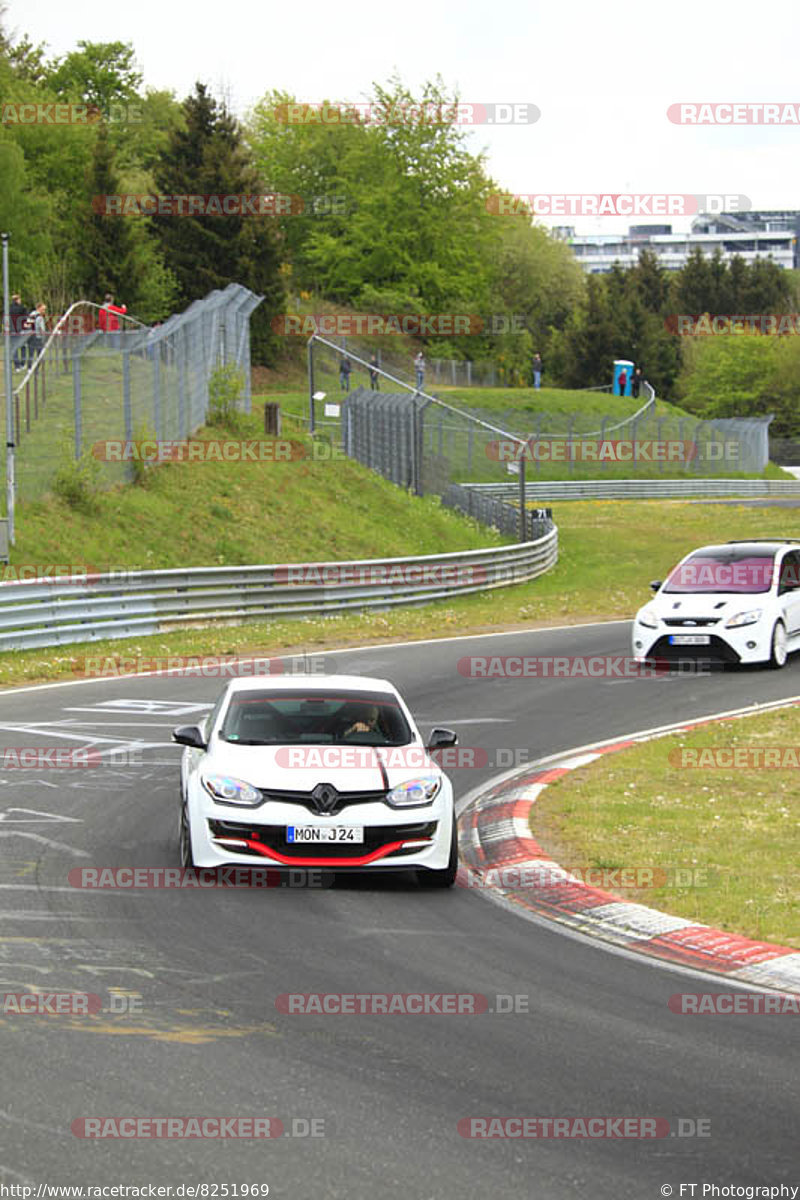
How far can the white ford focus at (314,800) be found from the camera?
995 centimetres

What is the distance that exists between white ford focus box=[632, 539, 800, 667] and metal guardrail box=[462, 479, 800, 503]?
3683 centimetres

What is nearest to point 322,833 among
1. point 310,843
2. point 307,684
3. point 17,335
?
point 310,843

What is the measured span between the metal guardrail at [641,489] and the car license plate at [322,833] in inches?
1960

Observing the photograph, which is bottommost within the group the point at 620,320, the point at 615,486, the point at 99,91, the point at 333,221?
the point at 615,486

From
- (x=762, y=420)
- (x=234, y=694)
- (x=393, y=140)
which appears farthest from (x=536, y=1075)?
(x=393, y=140)

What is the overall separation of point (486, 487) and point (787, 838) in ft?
163

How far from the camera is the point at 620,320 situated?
321 ft

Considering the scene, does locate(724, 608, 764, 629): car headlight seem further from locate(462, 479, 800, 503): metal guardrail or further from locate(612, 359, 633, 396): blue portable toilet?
locate(612, 359, 633, 396): blue portable toilet

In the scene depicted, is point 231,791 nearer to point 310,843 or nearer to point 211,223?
point 310,843

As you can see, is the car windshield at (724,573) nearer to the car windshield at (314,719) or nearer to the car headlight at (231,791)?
the car windshield at (314,719)

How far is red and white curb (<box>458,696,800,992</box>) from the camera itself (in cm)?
845

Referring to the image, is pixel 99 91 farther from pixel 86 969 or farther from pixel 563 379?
pixel 86 969

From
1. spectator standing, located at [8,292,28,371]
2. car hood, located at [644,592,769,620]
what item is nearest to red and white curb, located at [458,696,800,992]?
car hood, located at [644,592,769,620]

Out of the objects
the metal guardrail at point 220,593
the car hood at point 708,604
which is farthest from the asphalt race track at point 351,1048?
the metal guardrail at point 220,593
